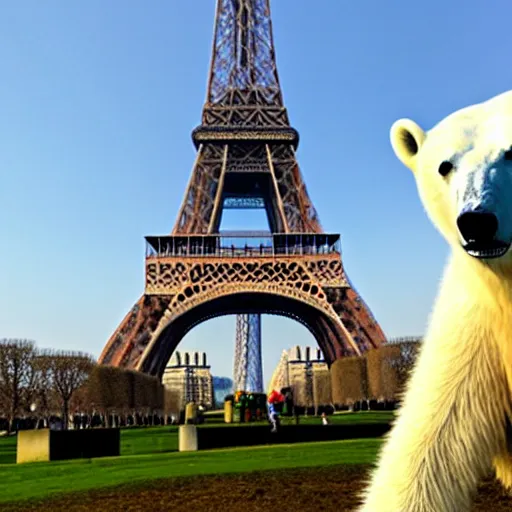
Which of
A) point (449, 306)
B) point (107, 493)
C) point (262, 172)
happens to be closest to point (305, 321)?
point (262, 172)

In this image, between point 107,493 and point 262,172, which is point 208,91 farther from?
point 107,493

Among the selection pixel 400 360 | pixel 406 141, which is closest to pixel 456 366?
pixel 406 141

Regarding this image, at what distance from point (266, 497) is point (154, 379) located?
A: 33.7 metres

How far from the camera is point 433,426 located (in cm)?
237

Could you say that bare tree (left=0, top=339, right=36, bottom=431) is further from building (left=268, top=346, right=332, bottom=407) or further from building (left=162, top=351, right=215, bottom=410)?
building (left=162, top=351, right=215, bottom=410)

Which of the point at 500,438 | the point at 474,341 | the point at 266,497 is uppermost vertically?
the point at 474,341

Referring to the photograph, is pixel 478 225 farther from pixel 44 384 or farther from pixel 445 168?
pixel 44 384

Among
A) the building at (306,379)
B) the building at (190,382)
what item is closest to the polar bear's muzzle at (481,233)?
the building at (306,379)

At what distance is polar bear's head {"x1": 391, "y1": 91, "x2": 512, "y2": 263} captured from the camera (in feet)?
6.52

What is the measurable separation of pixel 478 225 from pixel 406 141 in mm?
663

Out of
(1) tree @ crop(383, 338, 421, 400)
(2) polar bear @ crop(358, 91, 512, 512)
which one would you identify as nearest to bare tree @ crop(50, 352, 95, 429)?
(1) tree @ crop(383, 338, 421, 400)

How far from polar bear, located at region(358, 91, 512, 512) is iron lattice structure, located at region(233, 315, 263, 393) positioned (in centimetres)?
9247

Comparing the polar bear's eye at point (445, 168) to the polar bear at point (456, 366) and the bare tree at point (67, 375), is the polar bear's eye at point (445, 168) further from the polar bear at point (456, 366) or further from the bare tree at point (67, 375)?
the bare tree at point (67, 375)

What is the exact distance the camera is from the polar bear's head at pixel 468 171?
1986 millimetres
